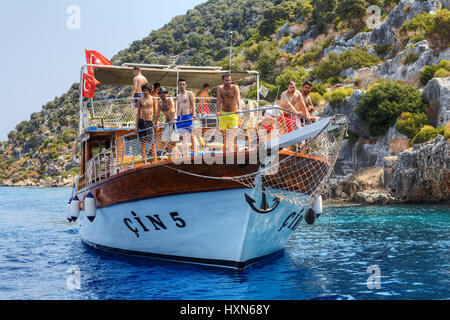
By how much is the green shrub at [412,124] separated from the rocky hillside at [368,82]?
7 centimetres

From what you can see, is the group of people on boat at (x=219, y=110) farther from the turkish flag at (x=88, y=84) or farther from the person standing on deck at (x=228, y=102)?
the turkish flag at (x=88, y=84)

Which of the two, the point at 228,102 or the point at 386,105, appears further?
the point at 386,105

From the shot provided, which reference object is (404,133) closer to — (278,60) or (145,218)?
(145,218)

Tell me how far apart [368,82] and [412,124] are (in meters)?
11.9

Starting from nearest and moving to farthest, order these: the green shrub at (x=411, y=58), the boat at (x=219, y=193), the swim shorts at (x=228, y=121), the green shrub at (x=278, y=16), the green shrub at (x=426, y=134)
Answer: the boat at (x=219, y=193)
the swim shorts at (x=228, y=121)
the green shrub at (x=426, y=134)
the green shrub at (x=411, y=58)
the green shrub at (x=278, y=16)

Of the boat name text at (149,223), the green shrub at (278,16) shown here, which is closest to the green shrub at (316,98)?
the boat name text at (149,223)

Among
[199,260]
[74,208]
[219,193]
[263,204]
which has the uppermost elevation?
[219,193]

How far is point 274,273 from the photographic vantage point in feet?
27.6

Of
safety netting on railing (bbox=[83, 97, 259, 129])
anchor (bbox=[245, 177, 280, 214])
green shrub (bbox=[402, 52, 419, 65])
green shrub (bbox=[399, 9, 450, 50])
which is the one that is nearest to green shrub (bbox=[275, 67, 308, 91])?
green shrub (bbox=[399, 9, 450, 50])

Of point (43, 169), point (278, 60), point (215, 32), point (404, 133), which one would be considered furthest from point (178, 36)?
point (404, 133)

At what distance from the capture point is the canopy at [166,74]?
39.8 feet

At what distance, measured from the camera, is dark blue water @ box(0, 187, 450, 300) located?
7.05 m

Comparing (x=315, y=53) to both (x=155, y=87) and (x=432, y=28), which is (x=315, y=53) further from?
(x=155, y=87)

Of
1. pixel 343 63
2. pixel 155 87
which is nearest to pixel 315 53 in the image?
pixel 343 63
